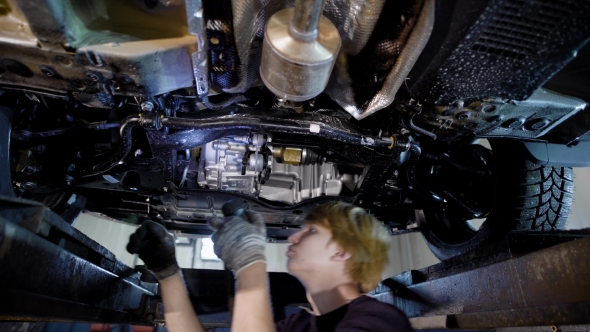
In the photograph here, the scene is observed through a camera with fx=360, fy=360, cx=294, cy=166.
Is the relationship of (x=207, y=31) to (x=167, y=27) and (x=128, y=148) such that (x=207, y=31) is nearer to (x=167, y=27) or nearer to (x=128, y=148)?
(x=167, y=27)

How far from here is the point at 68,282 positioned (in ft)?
3.60

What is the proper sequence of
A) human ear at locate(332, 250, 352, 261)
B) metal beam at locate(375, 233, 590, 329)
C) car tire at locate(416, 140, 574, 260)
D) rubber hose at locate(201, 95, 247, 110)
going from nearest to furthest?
metal beam at locate(375, 233, 590, 329)
human ear at locate(332, 250, 352, 261)
rubber hose at locate(201, 95, 247, 110)
car tire at locate(416, 140, 574, 260)

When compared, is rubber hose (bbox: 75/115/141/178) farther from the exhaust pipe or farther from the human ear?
the human ear

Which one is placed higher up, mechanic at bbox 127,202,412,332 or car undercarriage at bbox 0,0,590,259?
car undercarriage at bbox 0,0,590,259

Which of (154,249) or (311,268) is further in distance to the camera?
(154,249)

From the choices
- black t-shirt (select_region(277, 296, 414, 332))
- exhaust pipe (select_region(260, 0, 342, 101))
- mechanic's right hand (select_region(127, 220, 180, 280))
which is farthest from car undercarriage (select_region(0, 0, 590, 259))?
black t-shirt (select_region(277, 296, 414, 332))

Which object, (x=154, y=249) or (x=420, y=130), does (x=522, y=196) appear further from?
(x=154, y=249)

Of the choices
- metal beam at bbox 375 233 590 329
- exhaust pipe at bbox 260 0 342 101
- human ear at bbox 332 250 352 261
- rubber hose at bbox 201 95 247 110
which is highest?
rubber hose at bbox 201 95 247 110

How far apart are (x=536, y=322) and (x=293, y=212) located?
1181mm

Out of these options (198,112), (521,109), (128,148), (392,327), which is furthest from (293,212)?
(521,109)

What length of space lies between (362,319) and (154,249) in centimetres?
89

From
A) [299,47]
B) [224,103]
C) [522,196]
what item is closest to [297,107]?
[224,103]

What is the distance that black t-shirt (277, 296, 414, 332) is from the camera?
97 cm

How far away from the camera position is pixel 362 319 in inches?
39.1
